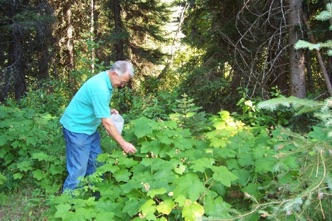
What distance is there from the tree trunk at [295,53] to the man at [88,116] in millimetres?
3590

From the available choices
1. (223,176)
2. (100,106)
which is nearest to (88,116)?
(100,106)

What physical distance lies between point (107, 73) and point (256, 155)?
6.63 ft

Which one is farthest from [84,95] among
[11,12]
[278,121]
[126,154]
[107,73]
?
[11,12]

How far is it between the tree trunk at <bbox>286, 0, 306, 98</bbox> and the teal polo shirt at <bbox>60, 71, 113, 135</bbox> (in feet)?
12.4

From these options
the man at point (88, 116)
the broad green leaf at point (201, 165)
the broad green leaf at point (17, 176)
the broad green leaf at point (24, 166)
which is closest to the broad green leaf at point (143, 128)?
the man at point (88, 116)

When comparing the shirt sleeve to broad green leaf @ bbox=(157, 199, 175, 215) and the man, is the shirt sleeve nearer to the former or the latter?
the man

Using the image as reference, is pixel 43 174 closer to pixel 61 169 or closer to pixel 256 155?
pixel 61 169

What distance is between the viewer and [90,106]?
4.12 meters

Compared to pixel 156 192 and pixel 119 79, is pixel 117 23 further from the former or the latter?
pixel 156 192

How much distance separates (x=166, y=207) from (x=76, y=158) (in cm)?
162

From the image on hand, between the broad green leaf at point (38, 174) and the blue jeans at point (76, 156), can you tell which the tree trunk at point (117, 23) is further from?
the blue jeans at point (76, 156)

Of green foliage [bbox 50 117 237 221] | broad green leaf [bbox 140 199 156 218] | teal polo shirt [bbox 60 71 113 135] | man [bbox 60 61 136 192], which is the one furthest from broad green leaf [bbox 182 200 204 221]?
teal polo shirt [bbox 60 71 113 135]

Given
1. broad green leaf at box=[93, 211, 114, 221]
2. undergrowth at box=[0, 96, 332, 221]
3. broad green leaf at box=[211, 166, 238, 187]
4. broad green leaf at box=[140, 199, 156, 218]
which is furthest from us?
broad green leaf at box=[211, 166, 238, 187]

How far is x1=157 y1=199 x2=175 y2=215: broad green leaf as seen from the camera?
2.98m
